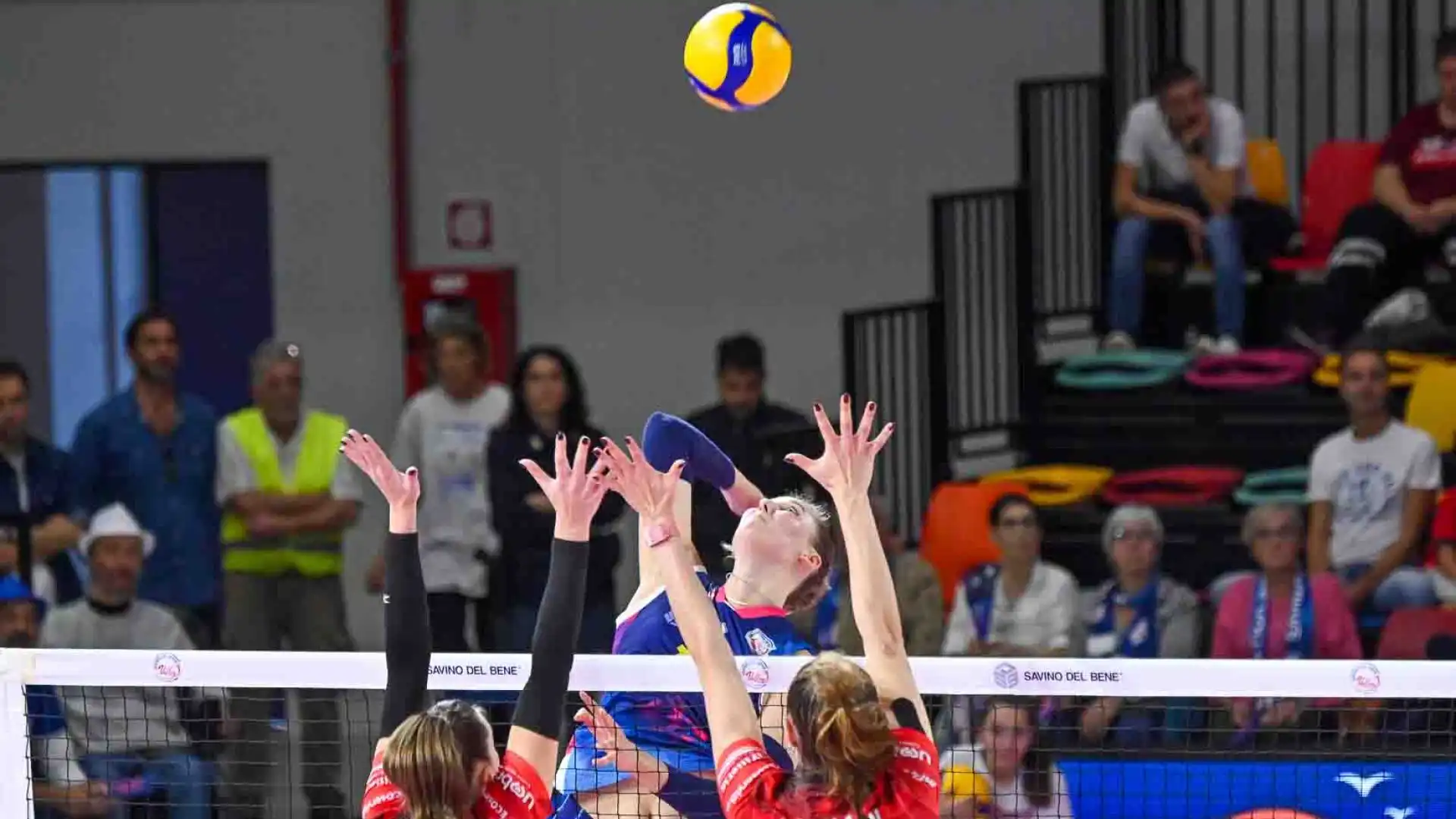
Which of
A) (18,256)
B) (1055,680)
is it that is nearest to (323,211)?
(18,256)

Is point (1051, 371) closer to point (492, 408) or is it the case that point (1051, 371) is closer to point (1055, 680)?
point (492, 408)

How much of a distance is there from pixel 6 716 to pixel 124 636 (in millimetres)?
3347

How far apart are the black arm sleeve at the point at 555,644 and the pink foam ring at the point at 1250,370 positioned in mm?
7113

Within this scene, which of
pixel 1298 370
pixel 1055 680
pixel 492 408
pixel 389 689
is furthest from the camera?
pixel 1298 370

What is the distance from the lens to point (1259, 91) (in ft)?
41.4

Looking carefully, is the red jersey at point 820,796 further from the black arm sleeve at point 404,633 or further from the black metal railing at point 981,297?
the black metal railing at point 981,297

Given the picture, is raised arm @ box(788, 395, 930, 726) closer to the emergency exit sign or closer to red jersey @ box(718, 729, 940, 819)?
red jersey @ box(718, 729, 940, 819)

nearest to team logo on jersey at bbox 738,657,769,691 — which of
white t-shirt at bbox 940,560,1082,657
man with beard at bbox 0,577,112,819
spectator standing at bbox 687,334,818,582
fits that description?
man with beard at bbox 0,577,112,819

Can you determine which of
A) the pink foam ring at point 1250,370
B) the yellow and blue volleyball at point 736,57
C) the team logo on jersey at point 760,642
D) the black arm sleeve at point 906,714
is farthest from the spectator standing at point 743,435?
the black arm sleeve at point 906,714

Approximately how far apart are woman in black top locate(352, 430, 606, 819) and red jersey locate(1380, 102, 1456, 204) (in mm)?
7276

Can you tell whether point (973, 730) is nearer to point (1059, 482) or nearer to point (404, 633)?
point (1059, 482)

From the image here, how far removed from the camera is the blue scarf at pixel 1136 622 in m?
9.26

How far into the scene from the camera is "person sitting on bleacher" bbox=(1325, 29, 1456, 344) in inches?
432

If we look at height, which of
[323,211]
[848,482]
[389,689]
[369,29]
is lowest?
[389,689]
